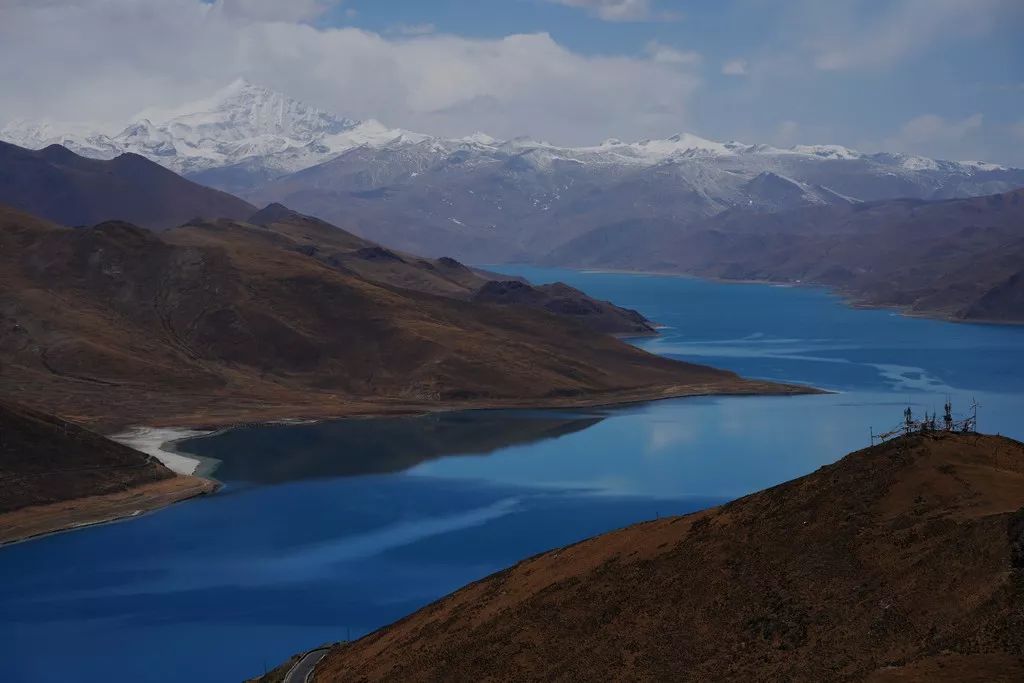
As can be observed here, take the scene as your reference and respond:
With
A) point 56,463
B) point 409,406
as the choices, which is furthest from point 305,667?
point 409,406

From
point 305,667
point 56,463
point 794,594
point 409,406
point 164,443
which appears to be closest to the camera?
point 794,594

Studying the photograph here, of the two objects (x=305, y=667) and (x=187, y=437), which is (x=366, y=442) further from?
(x=305, y=667)

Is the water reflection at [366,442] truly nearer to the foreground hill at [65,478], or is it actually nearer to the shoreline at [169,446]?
the shoreline at [169,446]

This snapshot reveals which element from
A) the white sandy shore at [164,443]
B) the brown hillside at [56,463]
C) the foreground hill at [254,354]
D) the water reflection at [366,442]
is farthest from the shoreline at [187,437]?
the water reflection at [366,442]

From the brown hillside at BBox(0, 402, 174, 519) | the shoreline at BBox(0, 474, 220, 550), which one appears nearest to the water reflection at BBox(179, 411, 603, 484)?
the shoreline at BBox(0, 474, 220, 550)

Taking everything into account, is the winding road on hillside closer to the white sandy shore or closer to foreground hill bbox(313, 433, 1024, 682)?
foreground hill bbox(313, 433, 1024, 682)

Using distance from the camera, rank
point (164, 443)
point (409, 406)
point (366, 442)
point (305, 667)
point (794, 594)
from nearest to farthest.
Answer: point (794, 594) → point (305, 667) → point (164, 443) → point (366, 442) → point (409, 406)

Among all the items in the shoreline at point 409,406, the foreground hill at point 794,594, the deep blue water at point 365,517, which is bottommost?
the deep blue water at point 365,517

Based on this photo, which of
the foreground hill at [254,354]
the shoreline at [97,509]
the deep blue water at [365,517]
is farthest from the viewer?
the foreground hill at [254,354]
